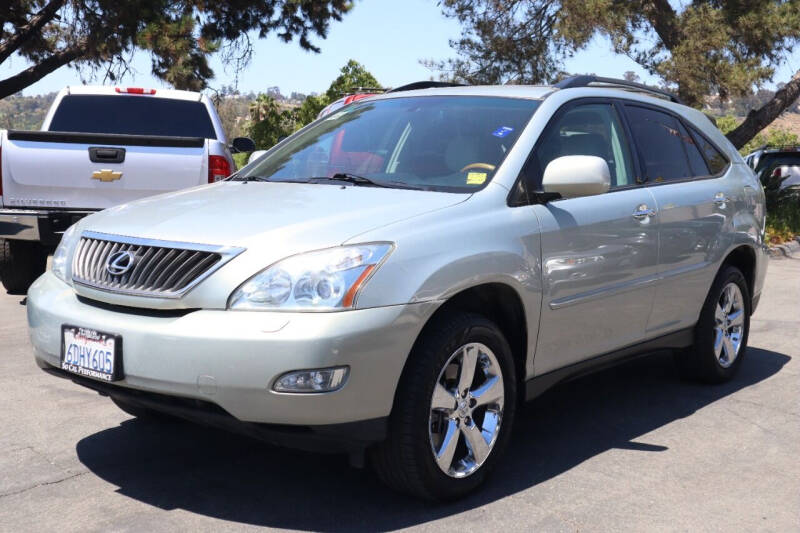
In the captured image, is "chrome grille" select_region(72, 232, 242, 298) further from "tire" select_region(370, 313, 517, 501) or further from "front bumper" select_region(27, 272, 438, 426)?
"tire" select_region(370, 313, 517, 501)

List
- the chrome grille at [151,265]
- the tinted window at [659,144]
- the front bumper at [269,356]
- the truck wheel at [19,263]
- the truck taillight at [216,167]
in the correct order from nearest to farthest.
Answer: the front bumper at [269,356] → the chrome grille at [151,265] → the tinted window at [659,144] → the truck taillight at [216,167] → the truck wheel at [19,263]

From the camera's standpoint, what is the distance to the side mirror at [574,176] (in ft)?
14.2

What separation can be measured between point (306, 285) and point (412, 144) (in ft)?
4.79

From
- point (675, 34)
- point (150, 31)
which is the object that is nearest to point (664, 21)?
point (675, 34)

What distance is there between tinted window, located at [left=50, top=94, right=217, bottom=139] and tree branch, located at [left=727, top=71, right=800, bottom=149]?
12.6 metres

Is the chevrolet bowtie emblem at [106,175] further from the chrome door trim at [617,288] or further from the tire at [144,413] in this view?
the chrome door trim at [617,288]

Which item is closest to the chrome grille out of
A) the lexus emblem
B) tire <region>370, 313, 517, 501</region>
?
the lexus emblem

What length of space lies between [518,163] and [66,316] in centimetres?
201

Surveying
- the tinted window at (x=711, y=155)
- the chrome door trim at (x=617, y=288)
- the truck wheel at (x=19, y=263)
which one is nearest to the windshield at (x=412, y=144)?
the chrome door trim at (x=617, y=288)

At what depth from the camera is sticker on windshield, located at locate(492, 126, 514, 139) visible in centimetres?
459

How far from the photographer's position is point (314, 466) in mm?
4391

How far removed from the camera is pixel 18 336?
6.95 m

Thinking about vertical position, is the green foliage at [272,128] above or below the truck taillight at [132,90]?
below

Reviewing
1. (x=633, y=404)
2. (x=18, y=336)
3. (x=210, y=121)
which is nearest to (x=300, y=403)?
(x=633, y=404)
